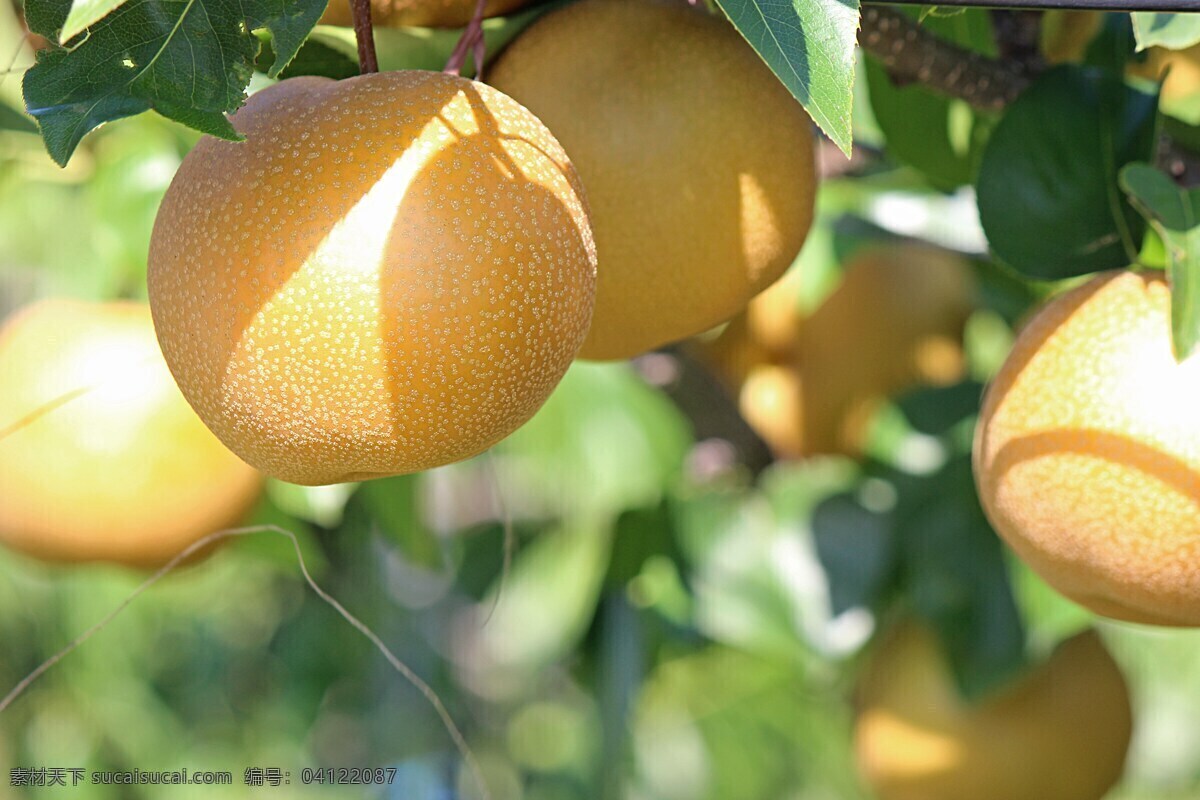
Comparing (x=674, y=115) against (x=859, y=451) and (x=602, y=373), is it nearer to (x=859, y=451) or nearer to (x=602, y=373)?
(x=602, y=373)

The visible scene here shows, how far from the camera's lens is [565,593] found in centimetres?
118

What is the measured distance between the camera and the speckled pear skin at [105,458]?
0.81 meters

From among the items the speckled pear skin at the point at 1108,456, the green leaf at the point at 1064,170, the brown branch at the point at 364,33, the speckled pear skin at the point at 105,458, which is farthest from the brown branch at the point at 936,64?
the speckled pear skin at the point at 105,458

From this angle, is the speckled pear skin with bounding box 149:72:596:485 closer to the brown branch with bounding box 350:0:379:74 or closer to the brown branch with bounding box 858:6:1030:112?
the brown branch with bounding box 350:0:379:74

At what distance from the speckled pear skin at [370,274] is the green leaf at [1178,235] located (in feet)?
0.87

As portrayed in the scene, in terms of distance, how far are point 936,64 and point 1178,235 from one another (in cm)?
16

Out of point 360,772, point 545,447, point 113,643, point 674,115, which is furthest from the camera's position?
point 113,643

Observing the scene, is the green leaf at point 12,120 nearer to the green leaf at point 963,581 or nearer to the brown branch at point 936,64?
the brown branch at point 936,64

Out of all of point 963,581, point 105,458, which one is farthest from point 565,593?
point 105,458

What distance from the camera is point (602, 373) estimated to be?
1130 mm

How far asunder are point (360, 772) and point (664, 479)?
43 cm

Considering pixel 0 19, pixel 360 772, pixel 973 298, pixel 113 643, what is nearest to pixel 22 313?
pixel 0 19

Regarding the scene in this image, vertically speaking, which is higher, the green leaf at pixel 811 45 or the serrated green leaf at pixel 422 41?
the green leaf at pixel 811 45

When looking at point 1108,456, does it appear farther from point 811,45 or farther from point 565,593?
point 565,593
